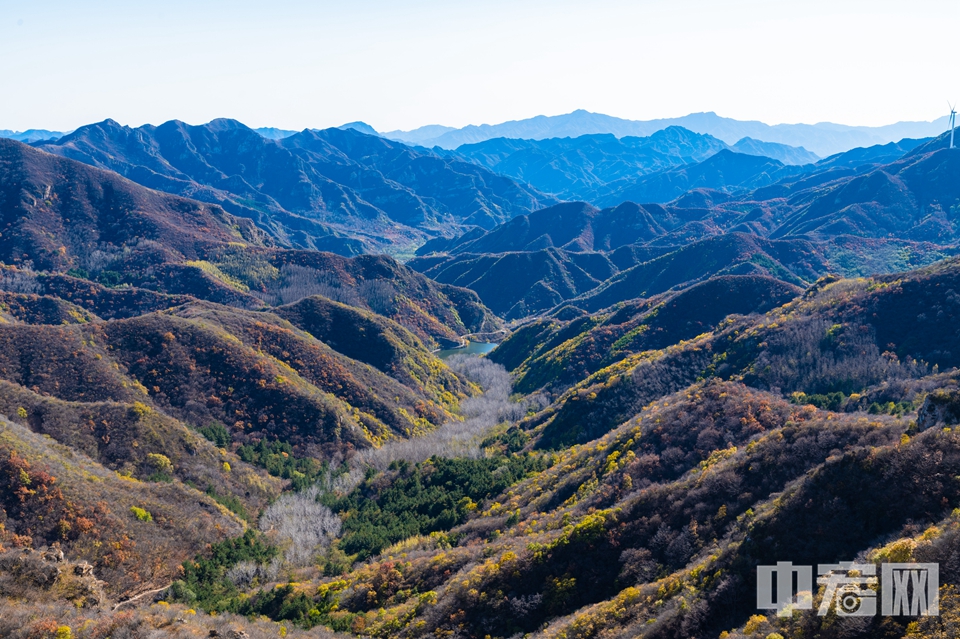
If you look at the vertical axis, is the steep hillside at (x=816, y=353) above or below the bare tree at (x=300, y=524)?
above

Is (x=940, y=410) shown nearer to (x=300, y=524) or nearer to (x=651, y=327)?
(x=300, y=524)

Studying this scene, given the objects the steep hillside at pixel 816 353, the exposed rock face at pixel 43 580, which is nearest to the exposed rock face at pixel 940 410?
the steep hillside at pixel 816 353

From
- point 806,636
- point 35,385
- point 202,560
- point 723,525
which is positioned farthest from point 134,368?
point 806,636

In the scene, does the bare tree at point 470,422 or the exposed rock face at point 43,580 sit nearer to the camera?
the exposed rock face at point 43,580

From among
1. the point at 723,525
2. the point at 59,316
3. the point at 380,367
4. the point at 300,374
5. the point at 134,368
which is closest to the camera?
the point at 723,525

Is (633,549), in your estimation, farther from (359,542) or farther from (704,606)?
(359,542)

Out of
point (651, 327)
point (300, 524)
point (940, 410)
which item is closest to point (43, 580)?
point (300, 524)
